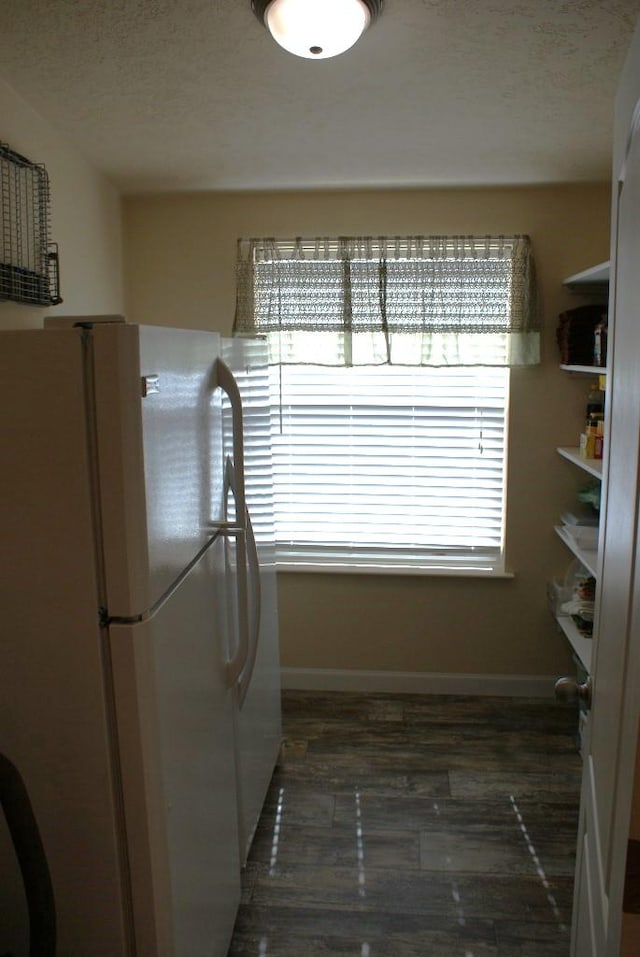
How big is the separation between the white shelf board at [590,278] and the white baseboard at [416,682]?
1846 mm

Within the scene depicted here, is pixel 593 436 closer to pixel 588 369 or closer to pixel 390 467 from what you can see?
pixel 588 369

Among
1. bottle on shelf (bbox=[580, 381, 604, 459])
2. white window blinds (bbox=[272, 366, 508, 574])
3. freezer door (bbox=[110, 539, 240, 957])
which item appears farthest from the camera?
white window blinds (bbox=[272, 366, 508, 574])

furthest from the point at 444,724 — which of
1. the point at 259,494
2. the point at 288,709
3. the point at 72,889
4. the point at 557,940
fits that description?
the point at 72,889

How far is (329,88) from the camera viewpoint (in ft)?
6.66

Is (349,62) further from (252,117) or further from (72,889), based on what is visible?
(72,889)

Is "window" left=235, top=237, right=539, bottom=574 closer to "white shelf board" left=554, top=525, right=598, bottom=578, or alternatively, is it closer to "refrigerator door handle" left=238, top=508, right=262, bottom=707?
"white shelf board" left=554, top=525, right=598, bottom=578

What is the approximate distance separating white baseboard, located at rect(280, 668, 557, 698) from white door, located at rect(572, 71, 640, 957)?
224 cm

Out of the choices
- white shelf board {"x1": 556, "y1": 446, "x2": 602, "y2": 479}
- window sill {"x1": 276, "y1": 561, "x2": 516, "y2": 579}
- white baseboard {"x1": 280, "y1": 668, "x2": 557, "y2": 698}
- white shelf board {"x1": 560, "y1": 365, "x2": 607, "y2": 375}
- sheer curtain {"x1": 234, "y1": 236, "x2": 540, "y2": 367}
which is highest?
sheer curtain {"x1": 234, "y1": 236, "x2": 540, "y2": 367}

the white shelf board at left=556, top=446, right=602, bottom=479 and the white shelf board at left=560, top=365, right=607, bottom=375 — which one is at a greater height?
the white shelf board at left=560, top=365, right=607, bottom=375

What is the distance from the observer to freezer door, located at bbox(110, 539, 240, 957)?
54.6 inches

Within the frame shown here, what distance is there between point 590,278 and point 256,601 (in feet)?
6.19

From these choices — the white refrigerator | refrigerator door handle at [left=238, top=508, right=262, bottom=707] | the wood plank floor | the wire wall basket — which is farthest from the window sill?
the white refrigerator

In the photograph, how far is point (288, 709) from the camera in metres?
3.43

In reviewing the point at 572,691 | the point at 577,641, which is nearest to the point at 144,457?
the point at 572,691
